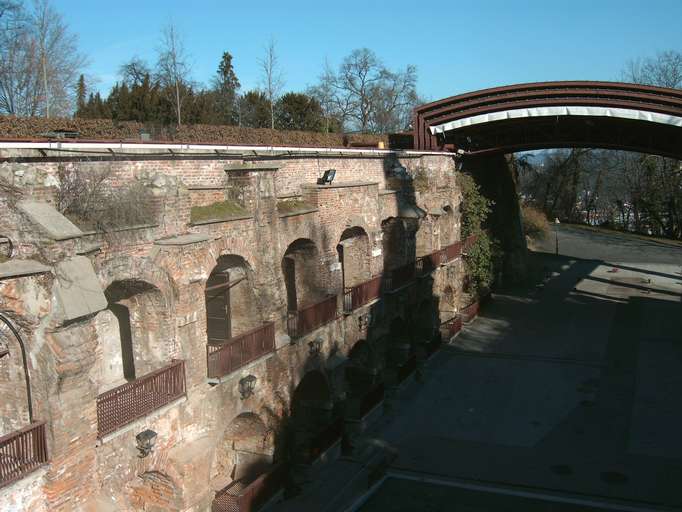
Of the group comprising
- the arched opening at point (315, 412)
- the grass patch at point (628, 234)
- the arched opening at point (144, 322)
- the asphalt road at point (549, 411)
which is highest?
the arched opening at point (144, 322)

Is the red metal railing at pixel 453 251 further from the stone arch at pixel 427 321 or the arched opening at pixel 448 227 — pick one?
the stone arch at pixel 427 321

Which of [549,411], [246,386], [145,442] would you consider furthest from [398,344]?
[145,442]

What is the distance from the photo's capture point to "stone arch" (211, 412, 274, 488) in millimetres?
15578

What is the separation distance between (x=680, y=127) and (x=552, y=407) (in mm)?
14105

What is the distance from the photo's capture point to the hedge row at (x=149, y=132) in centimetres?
1667

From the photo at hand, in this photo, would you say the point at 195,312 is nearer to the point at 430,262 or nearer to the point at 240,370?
the point at 240,370

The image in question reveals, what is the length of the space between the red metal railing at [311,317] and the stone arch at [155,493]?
475 cm

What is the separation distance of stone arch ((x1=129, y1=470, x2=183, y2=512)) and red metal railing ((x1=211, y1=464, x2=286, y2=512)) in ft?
3.64

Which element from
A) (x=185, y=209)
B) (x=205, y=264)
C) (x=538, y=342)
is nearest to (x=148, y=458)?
(x=205, y=264)

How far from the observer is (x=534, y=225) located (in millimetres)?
48156

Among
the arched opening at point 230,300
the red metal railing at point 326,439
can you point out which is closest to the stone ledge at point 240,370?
the arched opening at point 230,300

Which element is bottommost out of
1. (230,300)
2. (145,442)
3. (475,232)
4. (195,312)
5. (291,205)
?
(145,442)

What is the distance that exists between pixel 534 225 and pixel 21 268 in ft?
142

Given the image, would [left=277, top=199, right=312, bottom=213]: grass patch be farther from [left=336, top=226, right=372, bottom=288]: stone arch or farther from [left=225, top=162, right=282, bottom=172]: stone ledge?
[left=336, top=226, right=372, bottom=288]: stone arch
